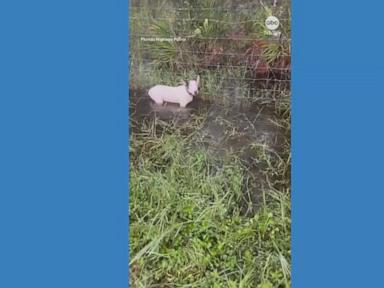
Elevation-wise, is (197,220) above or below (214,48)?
below

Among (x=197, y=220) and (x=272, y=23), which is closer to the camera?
(x=272, y=23)

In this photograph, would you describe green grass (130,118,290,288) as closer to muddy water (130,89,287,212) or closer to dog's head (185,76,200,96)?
muddy water (130,89,287,212)

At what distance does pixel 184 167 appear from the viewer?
272cm

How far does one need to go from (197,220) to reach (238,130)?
0.49 metres

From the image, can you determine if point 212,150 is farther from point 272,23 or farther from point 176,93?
point 272,23

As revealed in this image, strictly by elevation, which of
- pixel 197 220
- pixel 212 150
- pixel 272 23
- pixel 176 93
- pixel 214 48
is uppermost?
pixel 272 23

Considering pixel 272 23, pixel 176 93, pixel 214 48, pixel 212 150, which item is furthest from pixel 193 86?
pixel 272 23

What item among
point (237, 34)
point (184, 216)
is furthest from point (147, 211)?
point (237, 34)

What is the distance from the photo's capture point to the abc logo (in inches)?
102

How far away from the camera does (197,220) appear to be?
2.71m

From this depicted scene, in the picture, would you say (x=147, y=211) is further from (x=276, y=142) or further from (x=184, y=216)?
(x=276, y=142)

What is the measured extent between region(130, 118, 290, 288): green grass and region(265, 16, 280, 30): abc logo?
581 millimetres

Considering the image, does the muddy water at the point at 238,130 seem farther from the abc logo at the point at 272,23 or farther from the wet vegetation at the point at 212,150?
the abc logo at the point at 272,23

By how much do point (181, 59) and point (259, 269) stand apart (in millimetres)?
1092
